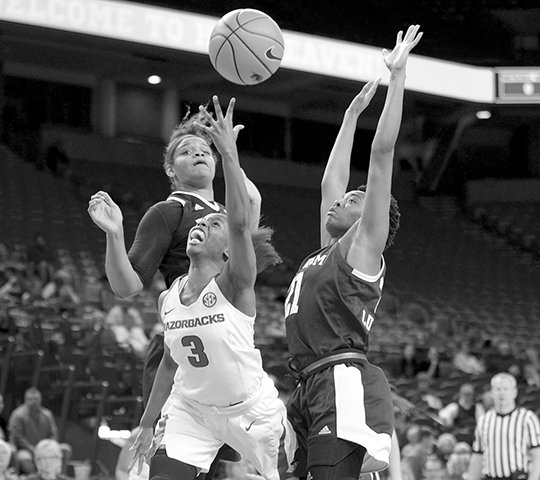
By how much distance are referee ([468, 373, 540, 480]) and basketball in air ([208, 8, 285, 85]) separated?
3458 millimetres

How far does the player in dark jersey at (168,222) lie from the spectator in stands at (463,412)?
6732 millimetres

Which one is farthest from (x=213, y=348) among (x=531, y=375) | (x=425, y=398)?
(x=531, y=375)

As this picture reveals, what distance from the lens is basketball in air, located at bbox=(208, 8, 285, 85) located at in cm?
532

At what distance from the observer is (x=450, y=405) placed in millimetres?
12180

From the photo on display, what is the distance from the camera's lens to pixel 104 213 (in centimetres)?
495

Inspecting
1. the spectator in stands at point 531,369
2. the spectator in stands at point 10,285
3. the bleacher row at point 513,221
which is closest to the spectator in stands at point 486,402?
the spectator in stands at point 531,369

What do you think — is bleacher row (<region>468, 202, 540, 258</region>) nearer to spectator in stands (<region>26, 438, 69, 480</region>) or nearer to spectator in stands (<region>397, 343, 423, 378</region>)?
Answer: spectator in stands (<region>397, 343, 423, 378</region>)

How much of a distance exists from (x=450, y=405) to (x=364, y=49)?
313 inches

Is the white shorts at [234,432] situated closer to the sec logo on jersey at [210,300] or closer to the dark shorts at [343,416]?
the dark shorts at [343,416]

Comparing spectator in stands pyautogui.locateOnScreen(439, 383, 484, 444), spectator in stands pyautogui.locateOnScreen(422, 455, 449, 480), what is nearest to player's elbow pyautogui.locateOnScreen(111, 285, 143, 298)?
spectator in stands pyautogui.locateOnScreen(422, 455, 449, 480)

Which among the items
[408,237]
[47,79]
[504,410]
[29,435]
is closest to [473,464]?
[504,410]

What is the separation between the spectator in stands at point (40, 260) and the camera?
13602mm

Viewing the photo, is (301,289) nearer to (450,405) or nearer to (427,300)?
(450,405)

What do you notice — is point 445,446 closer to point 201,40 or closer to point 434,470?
point 434,470
